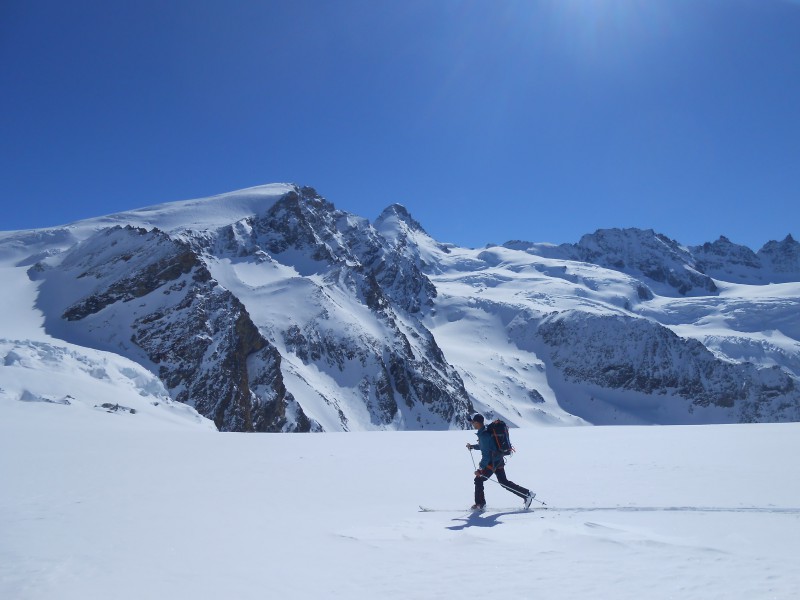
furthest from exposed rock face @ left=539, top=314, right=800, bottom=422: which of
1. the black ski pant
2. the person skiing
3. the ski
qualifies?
the ski

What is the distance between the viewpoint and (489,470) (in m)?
11.5

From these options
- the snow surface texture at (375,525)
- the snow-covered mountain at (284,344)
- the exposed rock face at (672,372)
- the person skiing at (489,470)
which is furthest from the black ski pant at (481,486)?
the exposed rock face at (672,372)

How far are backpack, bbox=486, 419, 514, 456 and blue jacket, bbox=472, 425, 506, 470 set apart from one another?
66 mm

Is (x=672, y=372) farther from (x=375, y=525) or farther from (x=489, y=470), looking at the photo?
(x=375, y=525)

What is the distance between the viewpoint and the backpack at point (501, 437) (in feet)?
38.5

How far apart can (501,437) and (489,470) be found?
2.37 feet

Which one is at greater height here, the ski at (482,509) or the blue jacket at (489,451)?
the blue jacket at (489,451)

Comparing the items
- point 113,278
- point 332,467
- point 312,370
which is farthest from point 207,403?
point 332,467

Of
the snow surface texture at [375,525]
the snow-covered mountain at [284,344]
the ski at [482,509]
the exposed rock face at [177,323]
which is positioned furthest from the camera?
the snow-covered mountain at [284,344]

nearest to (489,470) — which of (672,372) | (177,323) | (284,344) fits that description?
(177,323)

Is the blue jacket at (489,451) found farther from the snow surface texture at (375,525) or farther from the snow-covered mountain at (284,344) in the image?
the snow-covered mountain at (284,344)

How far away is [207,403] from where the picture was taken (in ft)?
197

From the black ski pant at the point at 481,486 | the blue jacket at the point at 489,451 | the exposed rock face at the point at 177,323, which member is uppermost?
the exposed rock face at the point at 177,323

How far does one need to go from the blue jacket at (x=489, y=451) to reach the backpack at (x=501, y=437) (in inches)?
2.6
